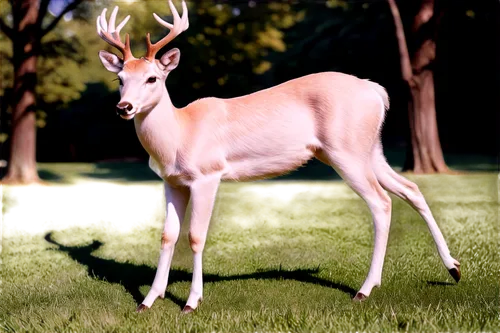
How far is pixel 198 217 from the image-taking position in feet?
15.2

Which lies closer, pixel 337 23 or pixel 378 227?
pixel 378 227

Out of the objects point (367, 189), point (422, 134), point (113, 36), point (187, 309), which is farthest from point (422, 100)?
point (187, 309)

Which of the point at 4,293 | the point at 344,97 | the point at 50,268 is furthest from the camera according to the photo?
the point at 50,268

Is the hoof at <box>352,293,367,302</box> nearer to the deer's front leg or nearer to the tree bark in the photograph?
the deer's front leg

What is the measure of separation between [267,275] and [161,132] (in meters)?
1.95

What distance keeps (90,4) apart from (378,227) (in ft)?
44.4

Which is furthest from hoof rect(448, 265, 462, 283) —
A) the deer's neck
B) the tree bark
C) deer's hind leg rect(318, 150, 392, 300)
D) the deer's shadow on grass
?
the tree bark

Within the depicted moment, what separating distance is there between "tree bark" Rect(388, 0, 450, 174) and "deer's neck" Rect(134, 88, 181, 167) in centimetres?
1200

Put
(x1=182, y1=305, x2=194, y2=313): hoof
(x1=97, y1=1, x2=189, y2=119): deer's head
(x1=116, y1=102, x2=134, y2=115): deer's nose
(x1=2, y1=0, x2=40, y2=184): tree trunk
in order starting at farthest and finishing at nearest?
(x1=2, y1=0, x2=40, y2=184): tree trunk < (x1=182, y1=305, x2=194, y2=313): hoof < (x1=97, y1=1, x2=189, y2=119): deer's head < (x1=116, y1=102, x2=134, y2=115): deer's nose

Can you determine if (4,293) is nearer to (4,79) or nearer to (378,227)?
(378,227)

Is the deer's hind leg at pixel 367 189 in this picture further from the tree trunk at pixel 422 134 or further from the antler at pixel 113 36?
the tree trunk at pixel 422 134

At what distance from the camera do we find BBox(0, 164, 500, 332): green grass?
407cm

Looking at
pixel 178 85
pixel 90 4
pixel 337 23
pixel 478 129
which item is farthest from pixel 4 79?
pixel 478 129

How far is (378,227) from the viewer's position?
500cm
